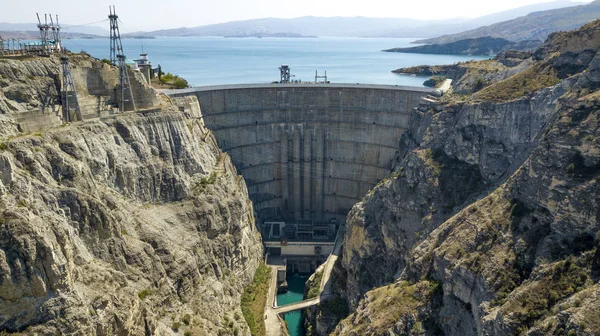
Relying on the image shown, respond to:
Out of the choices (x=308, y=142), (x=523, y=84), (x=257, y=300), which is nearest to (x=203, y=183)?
(x=257, y=300)

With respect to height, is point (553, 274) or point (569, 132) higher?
point (569, 132)

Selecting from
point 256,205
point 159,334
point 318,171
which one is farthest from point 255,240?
point 159,334

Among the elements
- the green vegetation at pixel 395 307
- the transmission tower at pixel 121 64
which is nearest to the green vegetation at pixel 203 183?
the transmission tower at pixel 121 64

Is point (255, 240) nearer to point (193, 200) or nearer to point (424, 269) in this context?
point (193, 200)

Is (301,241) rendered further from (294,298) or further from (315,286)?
(315,286)

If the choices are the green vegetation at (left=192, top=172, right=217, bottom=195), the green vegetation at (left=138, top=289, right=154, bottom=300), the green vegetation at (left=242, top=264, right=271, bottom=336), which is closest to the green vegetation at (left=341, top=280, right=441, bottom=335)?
the green vegetation at (left=242, top=264, right=271, bottom=336)

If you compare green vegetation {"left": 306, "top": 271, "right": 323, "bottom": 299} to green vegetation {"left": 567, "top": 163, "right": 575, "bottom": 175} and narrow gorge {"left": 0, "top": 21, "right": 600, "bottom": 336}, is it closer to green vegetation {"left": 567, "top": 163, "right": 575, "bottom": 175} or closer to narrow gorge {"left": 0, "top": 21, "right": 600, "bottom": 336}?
narrow gorge {"left": 0, "top": 21, "right": 600, "bottom": 336}

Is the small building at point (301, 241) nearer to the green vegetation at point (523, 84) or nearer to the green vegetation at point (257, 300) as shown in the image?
the green vegetation at point (257, 300)
